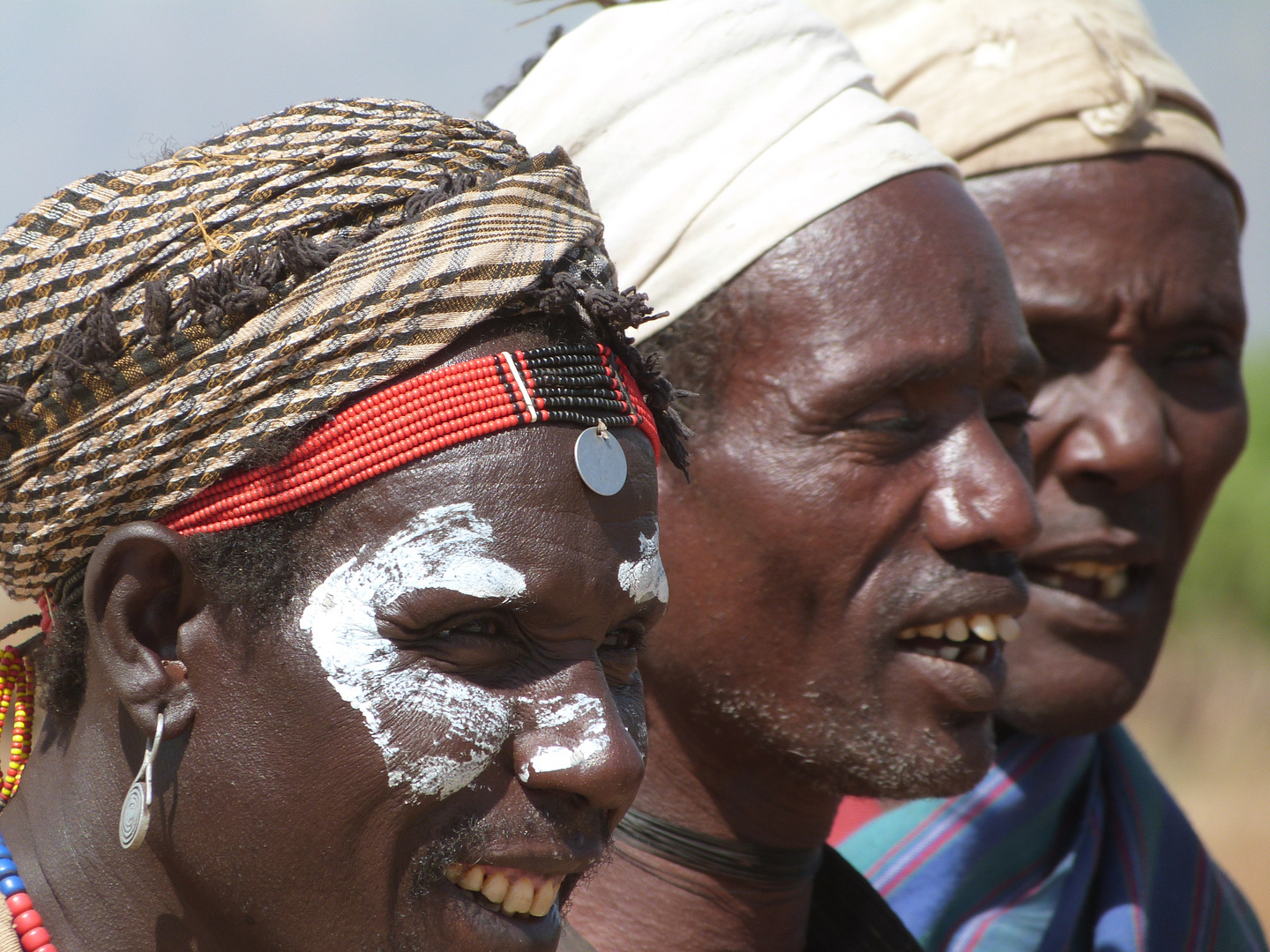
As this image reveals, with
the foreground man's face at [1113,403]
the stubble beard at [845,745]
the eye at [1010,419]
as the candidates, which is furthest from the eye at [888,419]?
the foreground man's face at [1113,403]

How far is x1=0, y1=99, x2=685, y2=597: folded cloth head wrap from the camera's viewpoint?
181cm

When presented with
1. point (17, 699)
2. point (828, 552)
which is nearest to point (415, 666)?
point (17, 699)

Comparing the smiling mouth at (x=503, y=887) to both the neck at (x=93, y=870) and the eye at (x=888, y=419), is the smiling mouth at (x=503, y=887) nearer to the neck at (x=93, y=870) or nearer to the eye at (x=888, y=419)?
the neck at (x=93, y=870)

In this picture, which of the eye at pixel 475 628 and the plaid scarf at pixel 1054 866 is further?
the plaid scarf at pixel 1054 866

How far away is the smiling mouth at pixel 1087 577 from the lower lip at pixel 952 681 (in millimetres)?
1054

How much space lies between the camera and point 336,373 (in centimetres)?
182

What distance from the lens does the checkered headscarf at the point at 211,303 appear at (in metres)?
1.81

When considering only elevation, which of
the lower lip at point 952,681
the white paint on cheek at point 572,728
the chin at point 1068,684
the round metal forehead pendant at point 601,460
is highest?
the round metal forehead pendant at point 601,460

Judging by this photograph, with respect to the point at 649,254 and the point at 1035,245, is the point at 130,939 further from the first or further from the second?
the point at 1035,245

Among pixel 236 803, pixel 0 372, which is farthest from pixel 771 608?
pixel 0 372

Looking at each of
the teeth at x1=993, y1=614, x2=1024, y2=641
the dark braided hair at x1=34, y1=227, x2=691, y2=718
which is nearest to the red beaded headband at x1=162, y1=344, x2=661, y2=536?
the dark braided hair at x1=34, y1=227, x2=691, y2=718

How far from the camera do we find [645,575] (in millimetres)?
1982

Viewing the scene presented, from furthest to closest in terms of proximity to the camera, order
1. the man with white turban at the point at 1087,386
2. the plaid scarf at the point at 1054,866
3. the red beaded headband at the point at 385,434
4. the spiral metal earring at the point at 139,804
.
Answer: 1. the man with white turban at the point at 1087,386
2. the plaid scarf at the point at 1054,866
3. the red beaded headband at the point at 385,434
4. the spiral metal earring at the point at 139,804

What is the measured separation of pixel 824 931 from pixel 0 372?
2.04 meters
